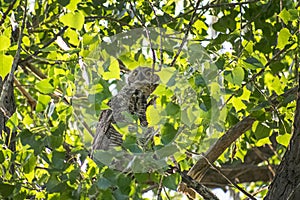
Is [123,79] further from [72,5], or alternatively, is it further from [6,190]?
[6,190]

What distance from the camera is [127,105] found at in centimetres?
148

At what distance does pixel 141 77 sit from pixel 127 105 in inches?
2.5

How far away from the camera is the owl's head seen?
1.45 m

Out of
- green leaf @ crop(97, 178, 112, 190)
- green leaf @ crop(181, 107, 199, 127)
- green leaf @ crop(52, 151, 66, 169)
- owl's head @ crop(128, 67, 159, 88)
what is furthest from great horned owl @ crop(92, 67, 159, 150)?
green leaf @ crop(97, 178, 112, 190)

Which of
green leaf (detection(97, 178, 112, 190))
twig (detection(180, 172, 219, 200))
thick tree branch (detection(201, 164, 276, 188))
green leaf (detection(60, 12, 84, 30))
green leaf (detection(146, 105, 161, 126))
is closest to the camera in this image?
green leaf (detection(97, 178, 112, 190))

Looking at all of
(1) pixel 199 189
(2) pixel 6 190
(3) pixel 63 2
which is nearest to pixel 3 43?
(3) pixel 63 2

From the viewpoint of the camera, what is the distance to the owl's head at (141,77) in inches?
57.1

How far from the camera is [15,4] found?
1.59 meters

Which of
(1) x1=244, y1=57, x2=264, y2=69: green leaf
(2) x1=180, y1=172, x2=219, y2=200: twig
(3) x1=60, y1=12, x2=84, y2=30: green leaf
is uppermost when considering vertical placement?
(3) x1=60, y1=12, x2=84, y2=30: green leaf

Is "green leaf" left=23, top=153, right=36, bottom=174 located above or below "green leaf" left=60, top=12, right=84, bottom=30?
below

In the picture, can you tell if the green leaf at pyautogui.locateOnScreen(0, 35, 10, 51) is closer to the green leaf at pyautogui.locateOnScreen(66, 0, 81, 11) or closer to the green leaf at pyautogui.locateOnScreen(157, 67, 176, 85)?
the green leaf at pyautogui.locateOnScreen(66, 0, 81, 11)

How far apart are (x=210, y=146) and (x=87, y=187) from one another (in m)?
0.61

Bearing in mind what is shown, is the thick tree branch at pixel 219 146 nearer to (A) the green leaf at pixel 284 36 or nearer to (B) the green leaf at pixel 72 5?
(A) the green leaf at pixel 284 36

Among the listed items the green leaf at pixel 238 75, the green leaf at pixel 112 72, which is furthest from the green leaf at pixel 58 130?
the green leaf at pixel 238 75
